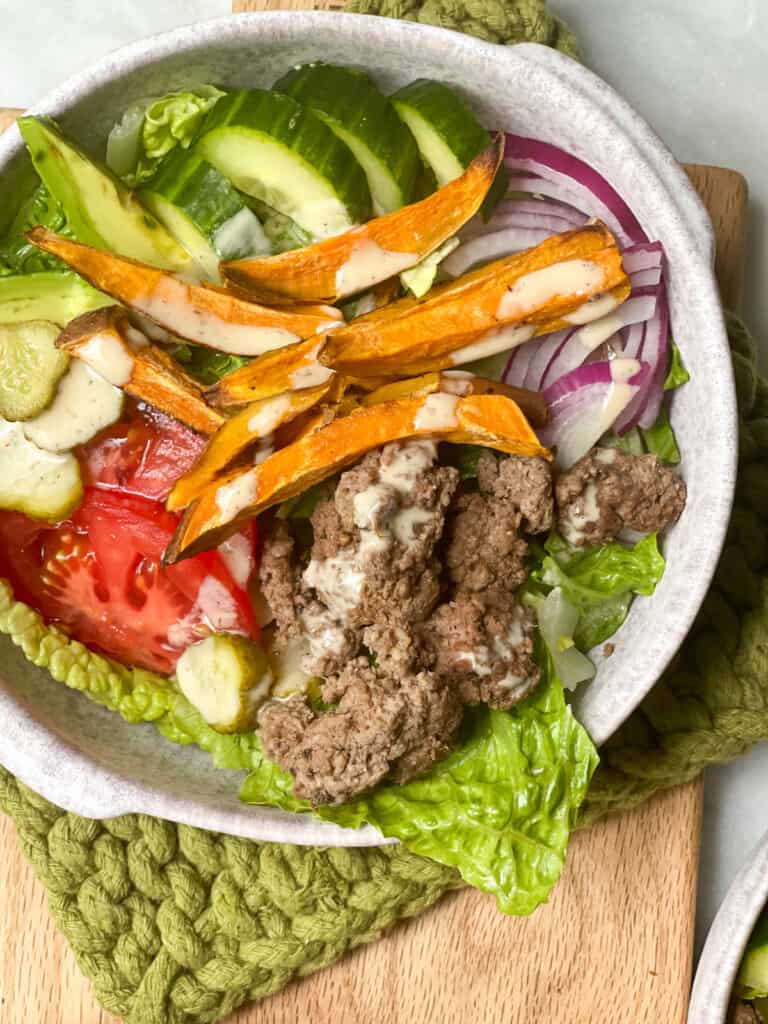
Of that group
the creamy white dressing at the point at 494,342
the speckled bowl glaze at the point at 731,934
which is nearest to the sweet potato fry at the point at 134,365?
the creamy white dressing at the point at 494,342

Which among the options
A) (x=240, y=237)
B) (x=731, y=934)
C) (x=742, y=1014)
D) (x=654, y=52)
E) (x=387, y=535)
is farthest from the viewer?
(x=654, y=52)

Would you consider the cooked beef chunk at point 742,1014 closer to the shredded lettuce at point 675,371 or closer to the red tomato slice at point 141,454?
the shredded lettuce at point 675,371

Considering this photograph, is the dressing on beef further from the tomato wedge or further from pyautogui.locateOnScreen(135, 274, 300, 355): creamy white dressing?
pyautogui.locateOnScreen(135, 274, 300, 355): creamy white dressing

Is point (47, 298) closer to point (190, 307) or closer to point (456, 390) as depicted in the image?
point (190, 307)

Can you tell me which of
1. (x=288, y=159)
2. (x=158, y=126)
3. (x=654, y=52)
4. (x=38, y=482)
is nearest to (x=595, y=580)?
(x=288, y=159)

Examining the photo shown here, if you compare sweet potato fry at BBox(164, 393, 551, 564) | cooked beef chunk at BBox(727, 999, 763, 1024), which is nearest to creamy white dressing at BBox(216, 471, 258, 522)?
sweet potato fry at BBox(164, 393, 551, 564)
